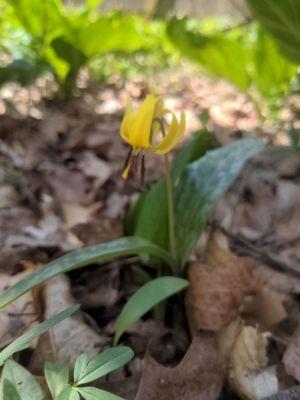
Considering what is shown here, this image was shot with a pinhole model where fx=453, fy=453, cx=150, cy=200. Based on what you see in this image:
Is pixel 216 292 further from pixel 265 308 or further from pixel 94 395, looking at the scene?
pixel 94 395

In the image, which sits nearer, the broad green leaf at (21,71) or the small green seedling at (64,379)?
the small green seedling at (64,379)

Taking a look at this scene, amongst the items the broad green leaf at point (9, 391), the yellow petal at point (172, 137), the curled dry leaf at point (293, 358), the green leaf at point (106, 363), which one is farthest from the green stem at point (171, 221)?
the broad green leaf at point (9, 391)

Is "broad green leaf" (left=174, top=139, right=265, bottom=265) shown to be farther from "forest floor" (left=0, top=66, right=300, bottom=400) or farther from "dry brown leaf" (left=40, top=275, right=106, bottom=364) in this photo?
"dry brown leaf" (left=40, top=275, right=106, bottom=364)

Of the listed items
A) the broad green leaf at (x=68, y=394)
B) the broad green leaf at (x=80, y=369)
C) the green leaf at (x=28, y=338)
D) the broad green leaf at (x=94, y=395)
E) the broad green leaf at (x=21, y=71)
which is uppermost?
the broad green leaf at (x=21, y=71)

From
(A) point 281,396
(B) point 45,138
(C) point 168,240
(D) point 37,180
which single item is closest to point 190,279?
(C) point 168,240

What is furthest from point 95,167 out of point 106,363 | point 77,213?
point 106,363

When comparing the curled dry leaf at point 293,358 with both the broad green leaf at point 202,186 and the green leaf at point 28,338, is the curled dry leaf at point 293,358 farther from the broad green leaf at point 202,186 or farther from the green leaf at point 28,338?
the green leaf at point 28,338
